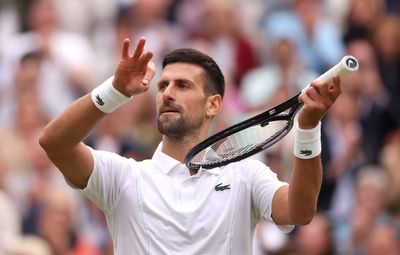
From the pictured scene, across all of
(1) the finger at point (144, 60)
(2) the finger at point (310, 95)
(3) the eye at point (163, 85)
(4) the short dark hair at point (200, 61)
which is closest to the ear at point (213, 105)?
(4) the short dark hair at point (200, 61)

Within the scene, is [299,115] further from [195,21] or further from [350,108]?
[195,21]

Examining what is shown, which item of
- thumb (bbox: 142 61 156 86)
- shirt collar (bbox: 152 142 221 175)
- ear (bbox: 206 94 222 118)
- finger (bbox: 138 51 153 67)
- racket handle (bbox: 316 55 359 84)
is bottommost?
shirt collar (bbox: 152 142 221 175)

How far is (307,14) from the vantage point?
15.2 metres

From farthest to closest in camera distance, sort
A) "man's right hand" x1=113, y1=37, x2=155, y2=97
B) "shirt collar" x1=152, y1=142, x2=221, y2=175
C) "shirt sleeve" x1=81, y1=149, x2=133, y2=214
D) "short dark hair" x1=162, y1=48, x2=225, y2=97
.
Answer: "short dark hair" x1=162, y1=48, x2=225, y2=97, "shirt collar" x1=152, y1=142, x2=221, y2=175, "shirt sleeve" x1=81, y1=149, x2=133, y2=214, "man's right hand" x1=113, y1=37, x2=155, y2=97

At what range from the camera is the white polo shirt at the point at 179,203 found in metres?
8.05

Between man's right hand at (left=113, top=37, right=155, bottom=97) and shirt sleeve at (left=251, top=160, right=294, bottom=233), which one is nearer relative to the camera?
man's right hand at (left=113, top=37, right=155, bottom=97)

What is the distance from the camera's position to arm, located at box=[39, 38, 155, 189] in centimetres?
786

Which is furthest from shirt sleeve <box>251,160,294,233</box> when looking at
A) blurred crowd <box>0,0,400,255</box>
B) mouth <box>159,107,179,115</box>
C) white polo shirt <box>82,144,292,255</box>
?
blurred crowd <box>0,0,400,255</box>

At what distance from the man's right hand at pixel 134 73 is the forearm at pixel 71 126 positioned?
203 millimetres

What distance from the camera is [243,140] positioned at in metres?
8.18

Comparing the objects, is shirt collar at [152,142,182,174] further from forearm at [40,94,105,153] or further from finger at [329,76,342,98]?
finger at [329,76,342,98]

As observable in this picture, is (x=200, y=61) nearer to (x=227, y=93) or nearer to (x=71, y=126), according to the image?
(x=71, y=126)

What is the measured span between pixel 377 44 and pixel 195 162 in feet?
22.7

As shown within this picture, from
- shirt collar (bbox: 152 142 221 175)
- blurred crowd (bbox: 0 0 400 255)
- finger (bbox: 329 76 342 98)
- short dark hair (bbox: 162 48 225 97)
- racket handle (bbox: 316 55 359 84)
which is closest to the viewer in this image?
racket handle (bbox: 316 55 359 84)
